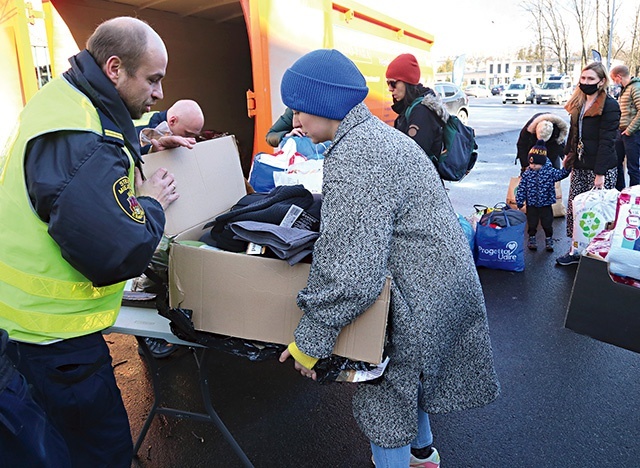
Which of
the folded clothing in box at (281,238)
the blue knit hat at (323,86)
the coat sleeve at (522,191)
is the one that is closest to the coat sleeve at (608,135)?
the coat sleeve at (522,191)

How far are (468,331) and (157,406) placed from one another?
151cm

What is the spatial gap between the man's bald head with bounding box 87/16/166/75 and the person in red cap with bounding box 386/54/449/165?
2.44 meters

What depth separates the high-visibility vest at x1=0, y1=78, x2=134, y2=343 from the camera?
136 cm

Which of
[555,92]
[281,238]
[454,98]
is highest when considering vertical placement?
[555,92]

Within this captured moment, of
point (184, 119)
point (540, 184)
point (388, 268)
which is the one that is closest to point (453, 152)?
point (540, 184)

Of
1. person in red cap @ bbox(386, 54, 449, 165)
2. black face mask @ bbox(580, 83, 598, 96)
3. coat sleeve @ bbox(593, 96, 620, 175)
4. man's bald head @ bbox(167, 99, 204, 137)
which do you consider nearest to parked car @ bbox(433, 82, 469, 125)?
black face mask @ bbox(580, 83, 598, 96)

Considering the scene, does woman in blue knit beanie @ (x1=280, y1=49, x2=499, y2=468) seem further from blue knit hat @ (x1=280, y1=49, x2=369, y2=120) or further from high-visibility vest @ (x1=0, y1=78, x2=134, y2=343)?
high-visibility vest @ (x1=0, y1=78, x2=134, y2=343)

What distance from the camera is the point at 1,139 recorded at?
11.7 feet

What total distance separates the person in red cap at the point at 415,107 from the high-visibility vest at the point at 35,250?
259 centimetres

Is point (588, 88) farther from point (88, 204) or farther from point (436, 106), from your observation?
point (88, 204)

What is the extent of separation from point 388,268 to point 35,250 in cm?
103

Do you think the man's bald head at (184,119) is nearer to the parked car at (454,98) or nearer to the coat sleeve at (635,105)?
the coat sleeve at (635,105)

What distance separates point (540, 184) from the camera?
485cm

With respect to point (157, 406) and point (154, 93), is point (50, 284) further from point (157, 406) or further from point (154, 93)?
point (157, 406)
